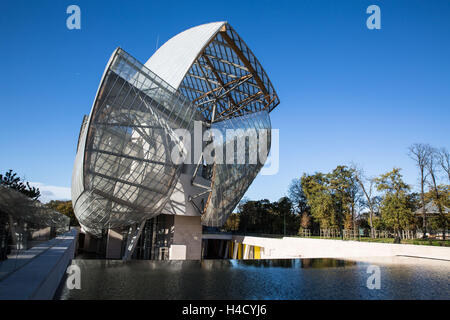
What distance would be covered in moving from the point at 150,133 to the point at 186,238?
1828cm

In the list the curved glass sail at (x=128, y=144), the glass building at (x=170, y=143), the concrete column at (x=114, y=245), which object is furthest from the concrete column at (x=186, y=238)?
the curved glass sail at (x=128, y=144)

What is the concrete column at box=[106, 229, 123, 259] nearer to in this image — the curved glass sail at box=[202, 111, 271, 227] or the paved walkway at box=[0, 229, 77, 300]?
the curved glass sail at box=[202, 111, 271, 227]

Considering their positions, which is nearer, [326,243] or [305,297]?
[305,297]

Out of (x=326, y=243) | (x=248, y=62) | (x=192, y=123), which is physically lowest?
(x=326, y=243)

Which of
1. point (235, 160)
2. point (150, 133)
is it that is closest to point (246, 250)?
point (235, 160)

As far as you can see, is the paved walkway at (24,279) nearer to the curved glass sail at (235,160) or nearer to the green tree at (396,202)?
the curved glass sail at (235,160)

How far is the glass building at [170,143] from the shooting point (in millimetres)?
14961

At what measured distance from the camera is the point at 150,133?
1664 cm

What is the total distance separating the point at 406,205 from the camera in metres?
26.8

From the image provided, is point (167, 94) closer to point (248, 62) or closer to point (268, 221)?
point (248, 62)

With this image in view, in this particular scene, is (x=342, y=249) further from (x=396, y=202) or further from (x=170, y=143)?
(x=170, y=143)
